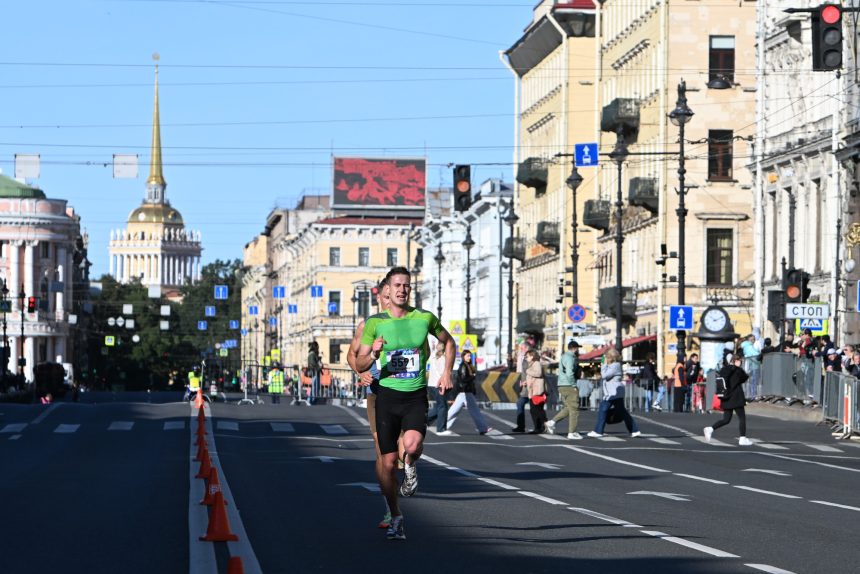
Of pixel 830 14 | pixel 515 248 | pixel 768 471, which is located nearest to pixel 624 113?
pixel 515 248

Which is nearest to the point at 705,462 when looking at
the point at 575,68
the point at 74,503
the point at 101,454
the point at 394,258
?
the point at 101,454

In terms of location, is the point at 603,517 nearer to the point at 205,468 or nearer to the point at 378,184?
the point at 205,468

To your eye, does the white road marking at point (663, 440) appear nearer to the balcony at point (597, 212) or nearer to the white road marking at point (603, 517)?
the white road marking at point (603, 517)

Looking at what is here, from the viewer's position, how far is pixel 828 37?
25.9 meters

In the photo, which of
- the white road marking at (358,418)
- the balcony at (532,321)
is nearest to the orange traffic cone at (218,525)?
the white road marking at (358,418)

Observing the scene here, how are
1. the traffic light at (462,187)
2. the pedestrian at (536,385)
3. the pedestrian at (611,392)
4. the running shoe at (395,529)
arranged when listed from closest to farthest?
the running shoe at (395,529)
the pedestrian at (611,392)
the pedestrian at (536,385)
the traffic light at (462,187)

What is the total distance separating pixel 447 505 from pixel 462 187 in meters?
21.8

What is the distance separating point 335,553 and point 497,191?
316ft

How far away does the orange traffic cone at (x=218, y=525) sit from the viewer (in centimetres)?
1411

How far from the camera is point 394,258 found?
5940 inches

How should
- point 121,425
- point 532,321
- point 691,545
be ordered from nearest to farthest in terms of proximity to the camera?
point 691,545
point 121,425
point 532,321

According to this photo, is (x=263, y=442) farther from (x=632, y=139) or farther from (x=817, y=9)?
(x=632, y=139)

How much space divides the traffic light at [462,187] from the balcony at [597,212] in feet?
131

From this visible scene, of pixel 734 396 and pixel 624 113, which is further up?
pixel 624 113
